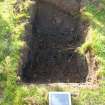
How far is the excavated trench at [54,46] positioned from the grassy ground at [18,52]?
0.32 m

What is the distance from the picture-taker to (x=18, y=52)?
7211 millimetres

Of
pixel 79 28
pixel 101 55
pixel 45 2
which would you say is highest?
pixel 45 2

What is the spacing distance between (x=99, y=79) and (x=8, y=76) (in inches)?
64.4

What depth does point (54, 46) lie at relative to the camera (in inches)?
339

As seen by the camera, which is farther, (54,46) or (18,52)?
(54,46)

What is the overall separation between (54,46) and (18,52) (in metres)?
1.56

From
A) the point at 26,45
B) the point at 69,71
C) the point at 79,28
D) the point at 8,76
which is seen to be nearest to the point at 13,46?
the point at 26,45

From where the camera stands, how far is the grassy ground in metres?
6.46

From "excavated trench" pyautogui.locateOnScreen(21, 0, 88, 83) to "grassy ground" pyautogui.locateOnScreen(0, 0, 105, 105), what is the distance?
32 cm

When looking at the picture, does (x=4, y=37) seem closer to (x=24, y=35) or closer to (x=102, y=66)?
(x=24, y=35)

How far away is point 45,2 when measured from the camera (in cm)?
901

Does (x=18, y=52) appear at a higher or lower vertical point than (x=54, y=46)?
lower

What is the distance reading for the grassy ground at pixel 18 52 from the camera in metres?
6.46

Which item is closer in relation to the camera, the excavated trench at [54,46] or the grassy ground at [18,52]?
the grassy ground at [18,52]
